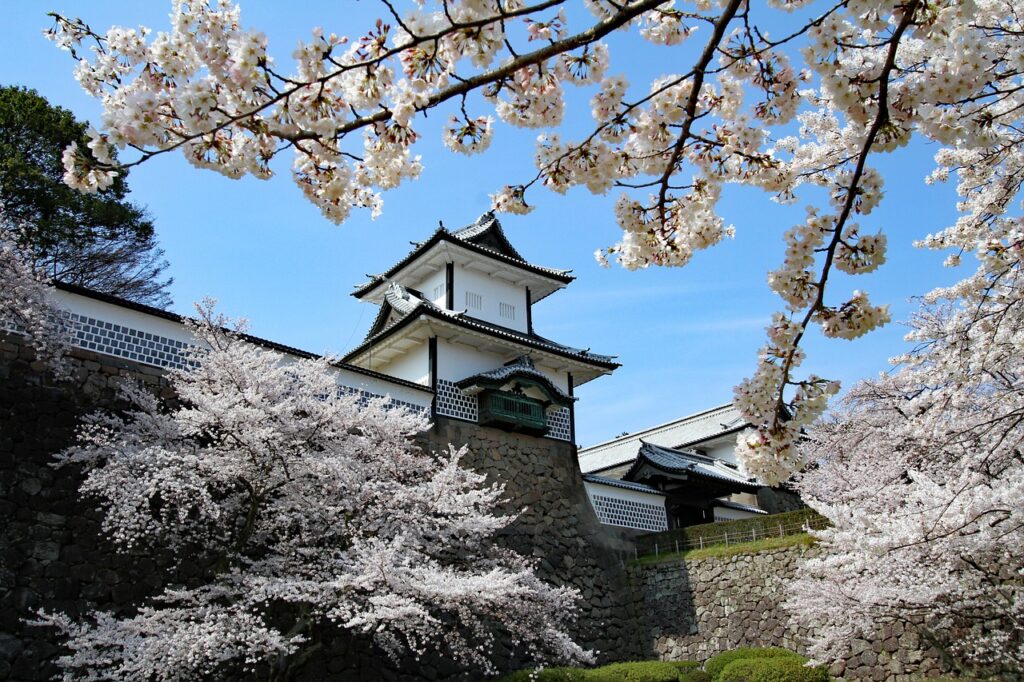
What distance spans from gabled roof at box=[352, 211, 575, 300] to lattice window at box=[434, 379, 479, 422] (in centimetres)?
312

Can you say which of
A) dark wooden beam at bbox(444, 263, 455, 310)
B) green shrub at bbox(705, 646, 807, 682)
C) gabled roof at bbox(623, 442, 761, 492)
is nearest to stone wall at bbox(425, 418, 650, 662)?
gabled roof at bbox(623, 442, 761, 492)

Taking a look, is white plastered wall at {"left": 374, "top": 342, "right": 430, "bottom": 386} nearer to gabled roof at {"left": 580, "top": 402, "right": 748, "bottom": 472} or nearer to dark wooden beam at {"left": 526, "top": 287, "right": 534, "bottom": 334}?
dark wooden beam at {"left": 526, "top": 287, "right": 534, "bottom": 334}

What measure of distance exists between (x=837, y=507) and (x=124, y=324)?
10.6 meters

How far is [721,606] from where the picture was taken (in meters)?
13.5

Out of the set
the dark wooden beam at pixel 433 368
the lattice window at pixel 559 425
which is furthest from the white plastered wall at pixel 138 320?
the lattice window at pixel 559 425

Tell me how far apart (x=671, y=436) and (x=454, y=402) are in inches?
517

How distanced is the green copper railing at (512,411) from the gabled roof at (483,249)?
318 centimetres

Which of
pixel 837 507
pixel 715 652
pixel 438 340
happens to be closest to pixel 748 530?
pixel 715 652

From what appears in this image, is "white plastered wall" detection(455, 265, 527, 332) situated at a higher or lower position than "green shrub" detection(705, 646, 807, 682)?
higher

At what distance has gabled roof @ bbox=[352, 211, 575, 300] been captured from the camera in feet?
49.7

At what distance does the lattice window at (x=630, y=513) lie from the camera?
15377 millimetres

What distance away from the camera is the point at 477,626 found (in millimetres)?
8602

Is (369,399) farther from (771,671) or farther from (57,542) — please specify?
(771,671)

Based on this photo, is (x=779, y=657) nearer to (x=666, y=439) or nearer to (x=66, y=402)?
(x=66, y=402)
